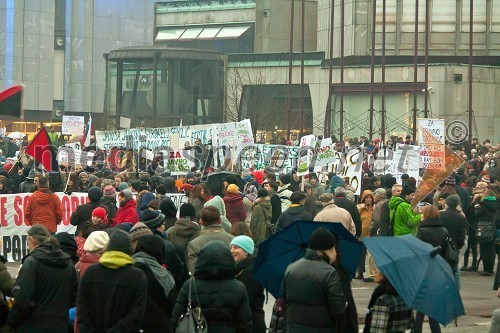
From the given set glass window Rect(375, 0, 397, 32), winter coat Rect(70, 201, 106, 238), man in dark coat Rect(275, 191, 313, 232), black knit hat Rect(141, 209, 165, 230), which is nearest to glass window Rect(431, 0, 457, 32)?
glass window Rect(375, 0, 397, 32)

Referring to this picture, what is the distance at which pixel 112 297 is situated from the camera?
899 cm

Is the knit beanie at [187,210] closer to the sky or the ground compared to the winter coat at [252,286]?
closer to the sky

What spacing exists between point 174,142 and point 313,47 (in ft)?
144

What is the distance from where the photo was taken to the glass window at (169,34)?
81688 millimetres

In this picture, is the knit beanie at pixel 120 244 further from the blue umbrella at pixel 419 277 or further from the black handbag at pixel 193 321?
the blue umbrella at pixel 419 277

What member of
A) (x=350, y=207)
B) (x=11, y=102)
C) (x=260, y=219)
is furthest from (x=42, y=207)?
(x=11, y=102)

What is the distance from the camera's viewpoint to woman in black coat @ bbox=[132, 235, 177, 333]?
9617mm

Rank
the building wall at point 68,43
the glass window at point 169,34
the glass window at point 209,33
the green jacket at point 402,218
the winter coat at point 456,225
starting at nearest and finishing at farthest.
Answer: the green jacket at point 402,218
the winter coat at point 456,225
the glass window at point 209,33
the glass window at point 169,34
the building wall at point 68,43

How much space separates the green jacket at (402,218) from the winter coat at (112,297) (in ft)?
32.6

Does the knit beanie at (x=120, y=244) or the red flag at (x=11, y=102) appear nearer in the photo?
the knit beanie at (x=120, y=244)

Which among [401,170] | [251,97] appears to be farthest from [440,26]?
[401,170]

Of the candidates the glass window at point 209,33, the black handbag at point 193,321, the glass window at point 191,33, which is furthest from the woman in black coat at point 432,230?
the glass window at point 191,33

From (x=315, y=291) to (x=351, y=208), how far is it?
10280mm

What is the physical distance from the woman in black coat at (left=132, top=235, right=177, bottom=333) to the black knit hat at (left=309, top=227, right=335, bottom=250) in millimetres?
1171
